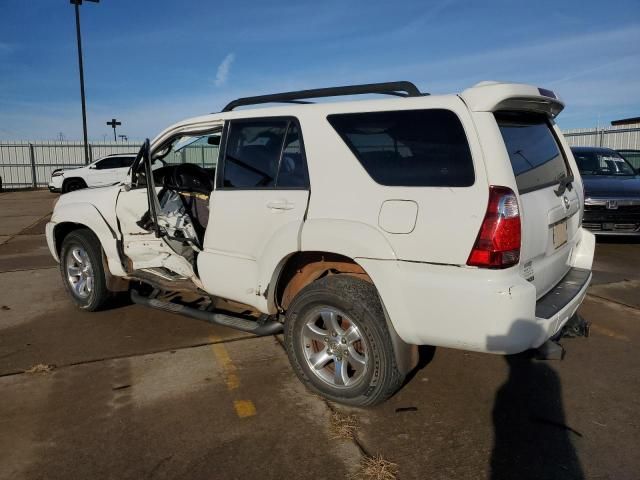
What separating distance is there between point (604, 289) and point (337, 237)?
14.0 ft

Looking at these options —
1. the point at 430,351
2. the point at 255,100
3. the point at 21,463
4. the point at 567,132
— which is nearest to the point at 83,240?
the point at 255,100

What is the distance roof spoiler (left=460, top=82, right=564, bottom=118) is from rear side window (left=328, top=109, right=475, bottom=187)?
141mm

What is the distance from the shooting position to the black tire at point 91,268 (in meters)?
4.96

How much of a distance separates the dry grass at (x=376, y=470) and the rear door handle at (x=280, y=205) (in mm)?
1569

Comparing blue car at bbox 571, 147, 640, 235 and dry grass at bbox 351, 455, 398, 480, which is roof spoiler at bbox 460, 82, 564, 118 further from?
blue car at bbox 571, 147, 640, 235

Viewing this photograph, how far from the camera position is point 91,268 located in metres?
5.01

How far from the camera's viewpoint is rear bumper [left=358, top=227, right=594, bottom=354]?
263 cm

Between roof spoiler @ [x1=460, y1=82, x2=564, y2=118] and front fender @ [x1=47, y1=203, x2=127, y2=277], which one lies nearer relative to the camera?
roof spoiler @ [x1=460, y1=82, x2=564, y2=118]

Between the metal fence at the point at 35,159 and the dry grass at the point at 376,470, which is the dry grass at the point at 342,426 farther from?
the metal fence at the point at 35,159

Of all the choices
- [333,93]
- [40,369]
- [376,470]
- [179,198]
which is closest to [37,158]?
[179,198]

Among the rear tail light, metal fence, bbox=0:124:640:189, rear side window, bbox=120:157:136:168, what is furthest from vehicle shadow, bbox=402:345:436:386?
metal fence, bbox=0:124:640:189

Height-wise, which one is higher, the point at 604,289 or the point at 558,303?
the point at 558,303

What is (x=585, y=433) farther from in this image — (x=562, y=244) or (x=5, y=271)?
(x=5, y=271)

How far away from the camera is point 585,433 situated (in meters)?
2.96
